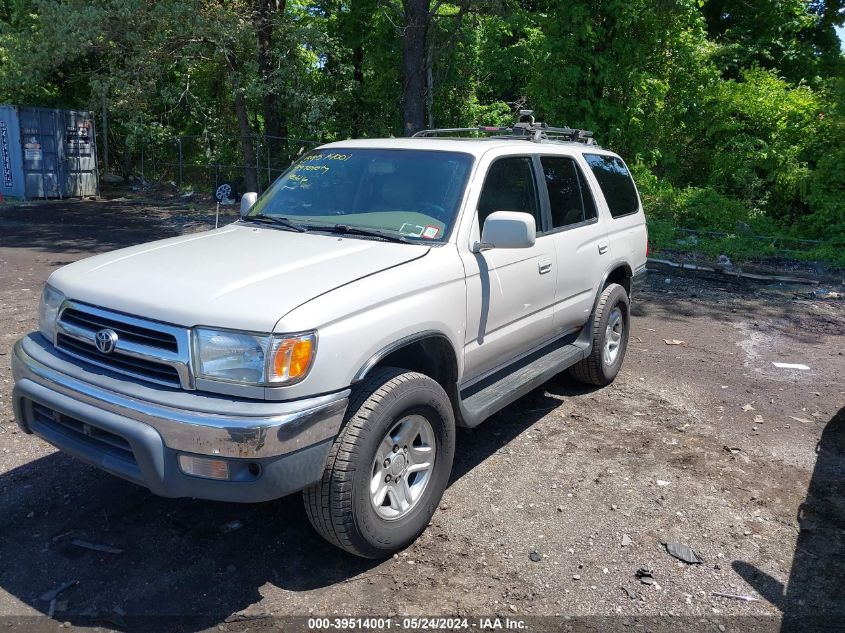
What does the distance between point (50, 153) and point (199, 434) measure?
755 inches

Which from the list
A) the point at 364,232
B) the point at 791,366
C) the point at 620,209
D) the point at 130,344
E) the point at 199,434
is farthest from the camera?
the point at 791,366

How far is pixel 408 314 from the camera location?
3.64 meters

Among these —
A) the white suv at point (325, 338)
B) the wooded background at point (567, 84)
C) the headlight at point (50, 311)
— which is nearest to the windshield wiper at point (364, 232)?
the white suv at point (325, 338)

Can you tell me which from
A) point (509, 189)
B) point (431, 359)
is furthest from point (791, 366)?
point (431, 359)

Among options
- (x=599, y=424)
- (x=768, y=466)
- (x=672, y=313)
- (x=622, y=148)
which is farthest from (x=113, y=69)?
(x=768, y=466)

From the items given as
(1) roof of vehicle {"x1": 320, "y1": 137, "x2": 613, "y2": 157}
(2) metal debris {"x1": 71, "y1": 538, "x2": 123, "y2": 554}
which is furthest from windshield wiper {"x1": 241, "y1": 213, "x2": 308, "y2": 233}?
(2) metal debris {"x1": 71, "y1": 538, "x2": 123, "y2": 554}

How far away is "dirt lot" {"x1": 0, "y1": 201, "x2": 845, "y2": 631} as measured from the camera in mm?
3346

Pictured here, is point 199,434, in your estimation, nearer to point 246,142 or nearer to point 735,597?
point 735,597

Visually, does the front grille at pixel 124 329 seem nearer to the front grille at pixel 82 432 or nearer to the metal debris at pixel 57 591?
the front grille at pixel 82 432

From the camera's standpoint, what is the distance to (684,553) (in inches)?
150

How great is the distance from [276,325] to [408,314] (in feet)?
2.57

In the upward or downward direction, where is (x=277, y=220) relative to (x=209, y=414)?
upward

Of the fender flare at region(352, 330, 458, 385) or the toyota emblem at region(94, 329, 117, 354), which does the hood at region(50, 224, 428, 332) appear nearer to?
the toyota emblem at region(94, 329, 117, 354)

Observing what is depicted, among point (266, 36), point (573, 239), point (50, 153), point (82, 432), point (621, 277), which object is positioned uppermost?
point (266, 36)
